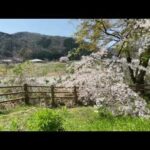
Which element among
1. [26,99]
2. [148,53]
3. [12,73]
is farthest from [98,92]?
[12,73]

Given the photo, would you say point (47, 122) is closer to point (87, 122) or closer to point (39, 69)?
point (87, 122)

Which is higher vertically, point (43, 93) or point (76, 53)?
point (76, 53)

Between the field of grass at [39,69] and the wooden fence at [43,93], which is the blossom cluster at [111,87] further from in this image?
the field of grass at [39,69]

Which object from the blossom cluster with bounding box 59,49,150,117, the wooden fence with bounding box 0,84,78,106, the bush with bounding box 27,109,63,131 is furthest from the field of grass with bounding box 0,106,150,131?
the wooden fence with bounding box 0,84,78,106

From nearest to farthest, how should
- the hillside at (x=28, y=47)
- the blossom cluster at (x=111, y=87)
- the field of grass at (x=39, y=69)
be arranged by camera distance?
the blossom cluster at (x=111, y=87) → the field of grass at (x=39, y=69) → the hillside at (x=28, y=47)

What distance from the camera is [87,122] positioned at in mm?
8672

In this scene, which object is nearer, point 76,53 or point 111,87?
point 111,87

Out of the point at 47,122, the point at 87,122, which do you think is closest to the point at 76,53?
Result: the point at 87,122

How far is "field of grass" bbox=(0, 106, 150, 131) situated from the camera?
746 cm

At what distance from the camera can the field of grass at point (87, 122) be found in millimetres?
7461

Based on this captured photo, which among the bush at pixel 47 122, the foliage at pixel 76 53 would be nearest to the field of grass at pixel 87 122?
the bush at pixel 47 122

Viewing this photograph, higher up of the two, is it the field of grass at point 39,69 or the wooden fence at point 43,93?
the field of grass at point 39,69

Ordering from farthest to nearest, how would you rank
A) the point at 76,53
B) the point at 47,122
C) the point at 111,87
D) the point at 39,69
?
the point at 39,69 < the point at 76,53 < the point at 111,87 < the point at 47,122
